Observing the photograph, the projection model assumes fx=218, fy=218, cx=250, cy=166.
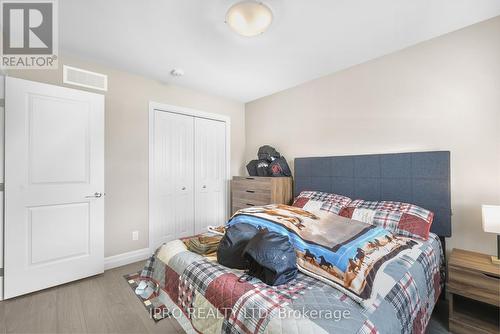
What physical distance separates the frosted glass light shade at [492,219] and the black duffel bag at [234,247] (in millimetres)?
1590

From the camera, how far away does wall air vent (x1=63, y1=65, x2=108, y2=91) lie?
7.47ft

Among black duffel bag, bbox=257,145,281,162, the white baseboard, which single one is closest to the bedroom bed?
the white baseboard

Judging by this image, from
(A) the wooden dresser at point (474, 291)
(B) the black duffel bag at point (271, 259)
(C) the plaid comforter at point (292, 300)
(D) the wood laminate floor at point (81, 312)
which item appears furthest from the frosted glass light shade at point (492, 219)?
(D) the wood laminate floor at point (81, 312)

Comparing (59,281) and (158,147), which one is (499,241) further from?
(59,281)

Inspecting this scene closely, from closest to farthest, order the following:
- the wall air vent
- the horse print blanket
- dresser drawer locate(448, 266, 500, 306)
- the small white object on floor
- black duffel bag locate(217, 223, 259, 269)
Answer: the horse print blanket → black duffel bag locate(217, 223, 259, 269) → dresser drawer locate(448, 266, 500, 306) → the small white object on floor → the wall air vent

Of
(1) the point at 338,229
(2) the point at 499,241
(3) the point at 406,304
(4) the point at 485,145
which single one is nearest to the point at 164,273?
(1) the point at 338,229

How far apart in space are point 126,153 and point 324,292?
101 inches

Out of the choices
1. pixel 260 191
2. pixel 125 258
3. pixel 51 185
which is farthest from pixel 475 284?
pixel 51 185

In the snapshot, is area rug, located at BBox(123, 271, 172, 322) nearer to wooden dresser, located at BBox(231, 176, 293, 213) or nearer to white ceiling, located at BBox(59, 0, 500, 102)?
wooden dresser, located at BBox(231, 176, 293, 213)

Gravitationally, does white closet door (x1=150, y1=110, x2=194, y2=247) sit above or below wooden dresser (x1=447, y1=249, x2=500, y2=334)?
above

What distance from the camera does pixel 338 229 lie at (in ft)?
4.76

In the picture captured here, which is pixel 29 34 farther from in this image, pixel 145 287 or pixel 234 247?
pixel 234 247

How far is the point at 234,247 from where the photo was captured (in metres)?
1.30

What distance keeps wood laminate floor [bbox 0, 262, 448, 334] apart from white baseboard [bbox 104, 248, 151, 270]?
1.18ft
